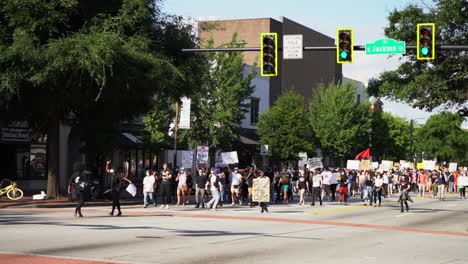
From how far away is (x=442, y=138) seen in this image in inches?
3922

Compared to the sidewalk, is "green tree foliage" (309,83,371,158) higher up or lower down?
higher up

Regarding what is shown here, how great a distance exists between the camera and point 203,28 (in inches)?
1293

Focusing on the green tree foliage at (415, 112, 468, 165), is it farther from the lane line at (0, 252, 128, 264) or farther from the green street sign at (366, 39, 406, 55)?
the lane line at (0, 252, 128, 264)

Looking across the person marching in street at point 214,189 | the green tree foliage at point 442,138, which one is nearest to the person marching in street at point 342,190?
the person marching in street at point 214,189

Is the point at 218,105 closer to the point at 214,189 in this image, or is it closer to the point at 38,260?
the point at 214,189

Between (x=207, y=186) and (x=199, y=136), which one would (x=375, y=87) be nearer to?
(x=207, y=186)

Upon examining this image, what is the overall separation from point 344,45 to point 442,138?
84.0 m

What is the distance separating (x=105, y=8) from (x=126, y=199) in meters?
10.1

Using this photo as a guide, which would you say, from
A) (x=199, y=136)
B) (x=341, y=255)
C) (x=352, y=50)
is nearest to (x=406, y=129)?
(x=199, y=136)

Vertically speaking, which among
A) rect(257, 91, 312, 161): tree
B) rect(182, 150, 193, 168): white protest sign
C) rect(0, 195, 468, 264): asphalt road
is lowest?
rect(0, 195, 468, 264): asphalt road

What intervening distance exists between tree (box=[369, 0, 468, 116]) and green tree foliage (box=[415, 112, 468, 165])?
216 ft

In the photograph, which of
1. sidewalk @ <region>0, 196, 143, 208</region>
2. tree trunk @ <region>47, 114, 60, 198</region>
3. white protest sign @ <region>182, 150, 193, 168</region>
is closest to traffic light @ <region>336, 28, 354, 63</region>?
sidewalk @ <region>0, 196, 143, 208</region>

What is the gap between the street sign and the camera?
2078 centimetres

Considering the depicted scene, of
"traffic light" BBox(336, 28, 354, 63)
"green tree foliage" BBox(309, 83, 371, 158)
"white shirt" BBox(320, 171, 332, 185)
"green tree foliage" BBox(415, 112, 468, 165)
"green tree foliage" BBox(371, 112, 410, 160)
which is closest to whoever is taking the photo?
"traffic light" BBox(336, 28, 354, 63)
